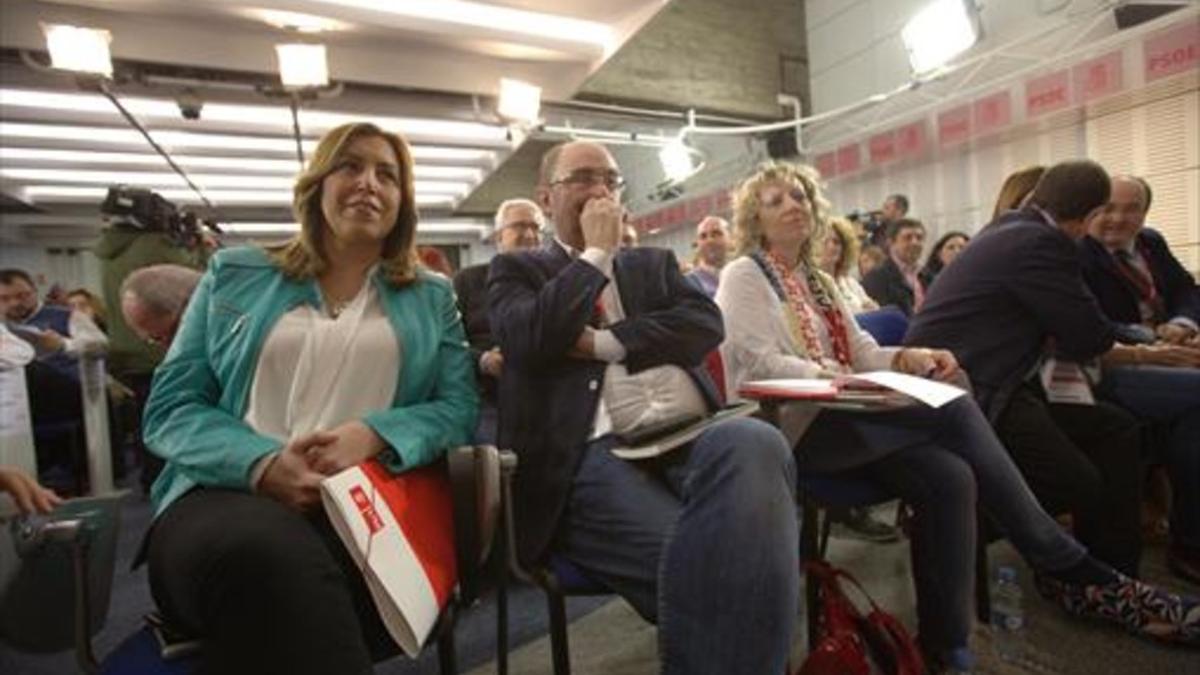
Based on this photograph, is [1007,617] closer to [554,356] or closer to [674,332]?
[674,332]

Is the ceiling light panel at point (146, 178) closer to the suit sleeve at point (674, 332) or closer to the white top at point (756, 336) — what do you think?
the white top at point (756, 336)

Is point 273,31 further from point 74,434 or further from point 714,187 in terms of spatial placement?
point 714,187

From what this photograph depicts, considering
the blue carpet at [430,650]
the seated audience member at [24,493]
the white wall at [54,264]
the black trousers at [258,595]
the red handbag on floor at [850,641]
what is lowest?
the blue carpet at [430,650]

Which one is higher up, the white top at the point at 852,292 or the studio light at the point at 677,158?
the studio light at the point at 677,158

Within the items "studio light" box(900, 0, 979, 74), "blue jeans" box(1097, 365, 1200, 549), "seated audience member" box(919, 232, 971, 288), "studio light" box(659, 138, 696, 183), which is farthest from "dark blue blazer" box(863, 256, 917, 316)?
"studio light" box(659, 138, 696, 183)

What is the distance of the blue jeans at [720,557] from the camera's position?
995mm

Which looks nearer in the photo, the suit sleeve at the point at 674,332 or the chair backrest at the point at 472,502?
the chair backrest at the point at 472,502

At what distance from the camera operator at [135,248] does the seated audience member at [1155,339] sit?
3855mm

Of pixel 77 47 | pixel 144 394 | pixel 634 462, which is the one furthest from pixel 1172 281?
pixel 77 47

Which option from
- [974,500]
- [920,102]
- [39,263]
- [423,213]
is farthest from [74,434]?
[39,263]

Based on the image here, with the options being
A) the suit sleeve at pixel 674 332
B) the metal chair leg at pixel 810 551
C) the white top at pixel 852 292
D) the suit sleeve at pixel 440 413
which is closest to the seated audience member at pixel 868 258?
the white top at pixel 852 292

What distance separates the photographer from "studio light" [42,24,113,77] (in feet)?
11.5

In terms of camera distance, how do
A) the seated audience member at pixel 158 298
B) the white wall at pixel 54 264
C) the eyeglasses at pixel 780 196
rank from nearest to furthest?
1. the eyeglasses at pixel 780 196
2. the seated audience member at pixel 158 298
3. the white wall at pixel 54 264

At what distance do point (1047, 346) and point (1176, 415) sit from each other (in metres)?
0.54
